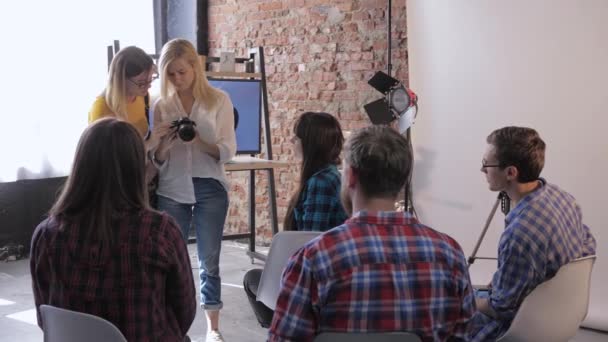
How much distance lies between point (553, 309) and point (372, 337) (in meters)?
0.83

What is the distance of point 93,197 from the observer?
62.1 inches

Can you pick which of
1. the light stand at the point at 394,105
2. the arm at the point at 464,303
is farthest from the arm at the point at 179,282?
the light stand at the point at 394,105

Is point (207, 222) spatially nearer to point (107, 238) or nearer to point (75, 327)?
point (107, 238)

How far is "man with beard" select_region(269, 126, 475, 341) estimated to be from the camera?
1.34 meters

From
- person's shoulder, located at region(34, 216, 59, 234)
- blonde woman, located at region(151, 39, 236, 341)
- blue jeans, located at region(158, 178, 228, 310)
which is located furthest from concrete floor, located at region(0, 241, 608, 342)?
person's shoulder, located at region(34, 216, 59, 234)

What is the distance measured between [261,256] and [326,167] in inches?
98.7

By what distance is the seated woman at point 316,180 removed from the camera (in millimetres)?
2355

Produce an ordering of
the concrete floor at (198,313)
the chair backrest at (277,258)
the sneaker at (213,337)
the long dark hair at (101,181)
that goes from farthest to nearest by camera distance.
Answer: the concrete floor at (198,313)
the sneaker at (213,337)
the chair backrest at (277,258)
the long dark hair at (101,181)

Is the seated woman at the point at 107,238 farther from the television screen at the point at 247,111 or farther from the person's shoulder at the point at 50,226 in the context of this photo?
the television screen at the point at 247,111

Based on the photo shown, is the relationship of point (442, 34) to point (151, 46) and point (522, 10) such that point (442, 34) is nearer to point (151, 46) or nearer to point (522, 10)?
point (522, 10)

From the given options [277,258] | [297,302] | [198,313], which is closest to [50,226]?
[297,302]

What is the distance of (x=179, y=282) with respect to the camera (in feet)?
5.52

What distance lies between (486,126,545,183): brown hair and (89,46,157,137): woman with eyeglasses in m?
1.34

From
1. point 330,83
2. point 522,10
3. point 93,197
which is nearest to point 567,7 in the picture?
point 522,10
